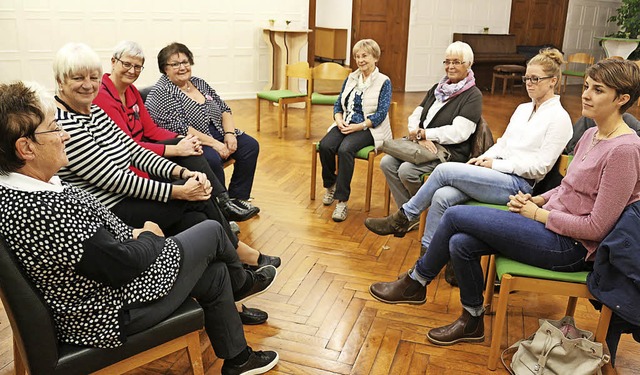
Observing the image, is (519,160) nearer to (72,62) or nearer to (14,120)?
(72,62)

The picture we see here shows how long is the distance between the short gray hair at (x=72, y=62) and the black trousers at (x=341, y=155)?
194 cm

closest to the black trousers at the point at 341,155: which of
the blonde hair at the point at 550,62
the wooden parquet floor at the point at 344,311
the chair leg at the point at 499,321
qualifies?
the wooden parquet floor at the point at 344,311

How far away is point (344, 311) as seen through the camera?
2785 millimetres

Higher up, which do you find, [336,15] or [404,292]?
[336,15]

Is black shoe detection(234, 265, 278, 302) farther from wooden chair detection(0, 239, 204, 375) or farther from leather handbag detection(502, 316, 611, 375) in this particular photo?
leather handbag detection(502, 316, 611, 375)

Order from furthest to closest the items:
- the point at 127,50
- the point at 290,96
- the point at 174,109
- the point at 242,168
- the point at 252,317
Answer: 1. the point at 290,96
2. the point at 242,168
3. the point at 174,109
4. the point at 127,50
5. the point at 252,317

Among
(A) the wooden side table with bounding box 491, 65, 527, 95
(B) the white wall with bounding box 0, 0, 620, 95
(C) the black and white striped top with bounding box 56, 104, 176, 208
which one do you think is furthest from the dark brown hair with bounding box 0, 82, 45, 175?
(A) the wooden side table with bounding box 491, 65, 527, 95

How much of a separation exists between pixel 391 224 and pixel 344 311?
836 mm

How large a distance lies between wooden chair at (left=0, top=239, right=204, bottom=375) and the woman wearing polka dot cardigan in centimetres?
3

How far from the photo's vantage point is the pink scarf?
3.52 metres

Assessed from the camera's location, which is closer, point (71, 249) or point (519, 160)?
point (71, 249)

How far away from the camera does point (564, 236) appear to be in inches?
89.5

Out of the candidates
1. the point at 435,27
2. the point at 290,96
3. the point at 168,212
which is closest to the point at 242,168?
the point at 168,212

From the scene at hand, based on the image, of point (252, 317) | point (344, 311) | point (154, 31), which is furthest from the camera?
point (154, 31)
